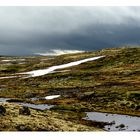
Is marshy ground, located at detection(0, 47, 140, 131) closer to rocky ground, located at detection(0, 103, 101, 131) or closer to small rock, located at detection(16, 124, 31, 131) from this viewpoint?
rocky ground, located at detection(0, 103, 101, 131)

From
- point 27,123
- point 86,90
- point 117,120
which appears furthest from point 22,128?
point 86,90

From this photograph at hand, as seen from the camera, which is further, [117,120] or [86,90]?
[86,90]

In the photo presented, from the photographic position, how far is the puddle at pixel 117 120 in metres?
56.0

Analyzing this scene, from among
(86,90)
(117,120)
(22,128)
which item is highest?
(22,128)

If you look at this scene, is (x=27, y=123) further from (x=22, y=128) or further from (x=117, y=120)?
(x=117, y=120)

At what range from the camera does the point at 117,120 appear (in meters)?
63.2

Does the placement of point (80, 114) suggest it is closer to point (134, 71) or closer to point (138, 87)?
point (138, 87)

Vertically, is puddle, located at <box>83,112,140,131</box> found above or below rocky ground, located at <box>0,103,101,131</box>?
below

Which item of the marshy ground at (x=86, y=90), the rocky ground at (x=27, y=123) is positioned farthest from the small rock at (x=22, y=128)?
the marshy ground at (x=86, y=90)

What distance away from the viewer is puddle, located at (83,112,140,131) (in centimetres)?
5597

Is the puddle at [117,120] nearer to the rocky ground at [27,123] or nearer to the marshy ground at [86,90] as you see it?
the marshy ground at [86,90]

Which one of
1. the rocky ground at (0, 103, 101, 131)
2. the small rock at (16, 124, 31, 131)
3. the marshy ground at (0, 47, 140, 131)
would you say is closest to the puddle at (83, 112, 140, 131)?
the marshy ground at (0, 47, 140, 131)
